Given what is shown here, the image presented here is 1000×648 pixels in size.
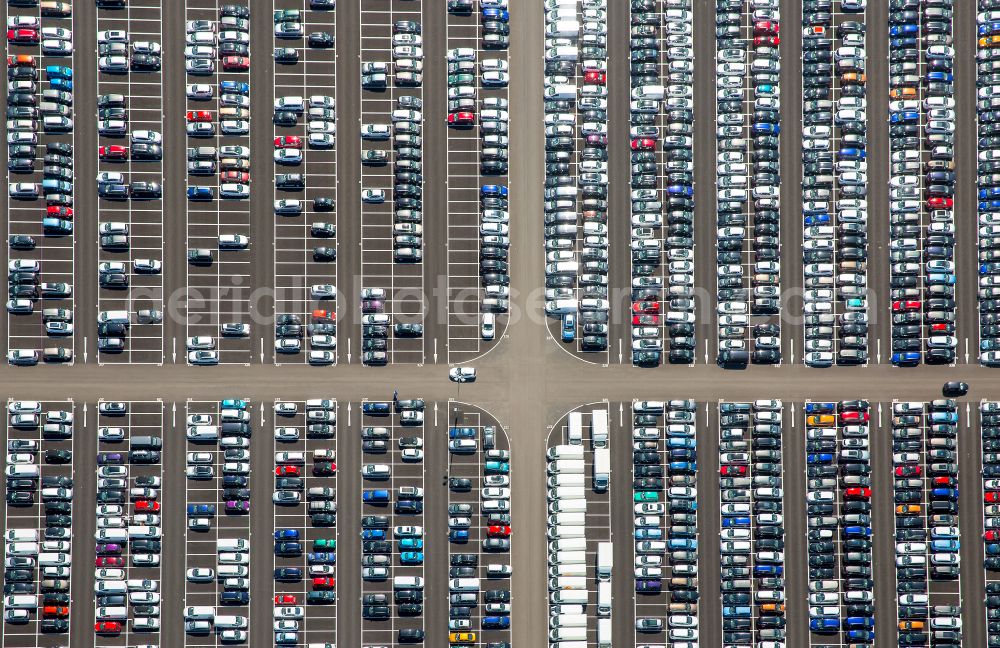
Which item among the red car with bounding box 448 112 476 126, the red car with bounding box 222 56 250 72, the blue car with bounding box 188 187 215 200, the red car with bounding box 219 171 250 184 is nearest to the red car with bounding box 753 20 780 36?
the red car with bounding box 448 112 476 126

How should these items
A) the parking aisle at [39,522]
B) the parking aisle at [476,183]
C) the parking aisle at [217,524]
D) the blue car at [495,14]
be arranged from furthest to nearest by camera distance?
the blue car at [495,14] → the parking aisle at [476,183] → the parking aisle at [217,524] → the parking aisle at [39,522]

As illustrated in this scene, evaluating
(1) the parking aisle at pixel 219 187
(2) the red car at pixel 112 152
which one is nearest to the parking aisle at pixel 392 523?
(1) the parking aisle at pixel 219 187

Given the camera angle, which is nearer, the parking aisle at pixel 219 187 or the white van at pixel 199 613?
the white van at pixel 199 613

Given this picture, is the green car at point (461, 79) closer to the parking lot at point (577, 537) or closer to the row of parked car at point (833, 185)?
the row of parked car at point (833, 185)

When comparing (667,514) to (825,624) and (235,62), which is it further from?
(235,62)

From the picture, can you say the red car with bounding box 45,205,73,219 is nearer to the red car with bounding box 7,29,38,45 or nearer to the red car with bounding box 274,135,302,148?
the red car with bounding box 7,29,38,45

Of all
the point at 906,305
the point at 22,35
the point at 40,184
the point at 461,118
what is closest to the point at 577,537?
the point at 906,305

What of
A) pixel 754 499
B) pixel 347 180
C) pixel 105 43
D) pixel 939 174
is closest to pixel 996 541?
pixel 754 499
